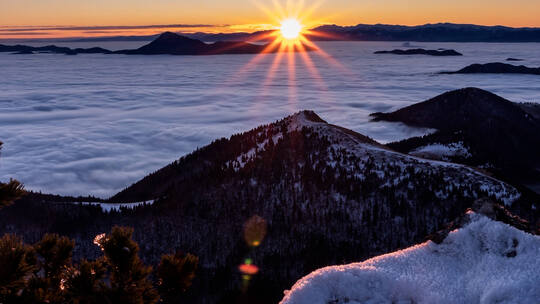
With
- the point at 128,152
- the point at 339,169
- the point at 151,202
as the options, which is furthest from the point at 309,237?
the point at 128,152

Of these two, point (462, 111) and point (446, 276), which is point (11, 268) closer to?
point (446, 276)

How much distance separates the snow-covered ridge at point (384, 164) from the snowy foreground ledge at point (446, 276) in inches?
1223

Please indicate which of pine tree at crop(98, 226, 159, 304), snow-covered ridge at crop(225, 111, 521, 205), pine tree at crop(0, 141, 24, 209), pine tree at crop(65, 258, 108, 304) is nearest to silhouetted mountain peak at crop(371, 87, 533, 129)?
snow-covered ridge at crop(225, 111, 521, 205)

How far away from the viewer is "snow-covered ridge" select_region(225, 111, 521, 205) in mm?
38719

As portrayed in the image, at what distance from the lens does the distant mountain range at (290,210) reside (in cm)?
3634

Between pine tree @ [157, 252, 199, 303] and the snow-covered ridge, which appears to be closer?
pine tree @ [157, 252, 199, 303]

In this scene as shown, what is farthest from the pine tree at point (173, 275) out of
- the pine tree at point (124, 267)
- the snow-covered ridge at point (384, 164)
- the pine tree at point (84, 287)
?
the snow-covered ridge at point (384, 164)

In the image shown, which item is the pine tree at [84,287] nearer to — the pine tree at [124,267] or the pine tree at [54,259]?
the pine tree at [124,267]

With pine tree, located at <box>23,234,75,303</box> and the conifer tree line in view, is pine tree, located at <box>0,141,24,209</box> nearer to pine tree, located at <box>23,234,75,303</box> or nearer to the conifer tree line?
the conifer tree line

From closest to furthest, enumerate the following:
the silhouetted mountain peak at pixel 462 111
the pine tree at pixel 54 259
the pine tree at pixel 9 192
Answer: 1. the pine tree at pixel 9 192
2. the pine tree at pixel 54 259
3. the silhouetted mountain peak at pixel 462 111

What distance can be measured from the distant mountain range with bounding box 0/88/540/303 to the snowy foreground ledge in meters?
Result: 26.3

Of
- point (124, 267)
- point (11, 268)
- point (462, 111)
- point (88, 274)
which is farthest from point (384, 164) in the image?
point (462, 111)

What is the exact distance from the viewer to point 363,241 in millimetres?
37000

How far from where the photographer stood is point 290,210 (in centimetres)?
4312
